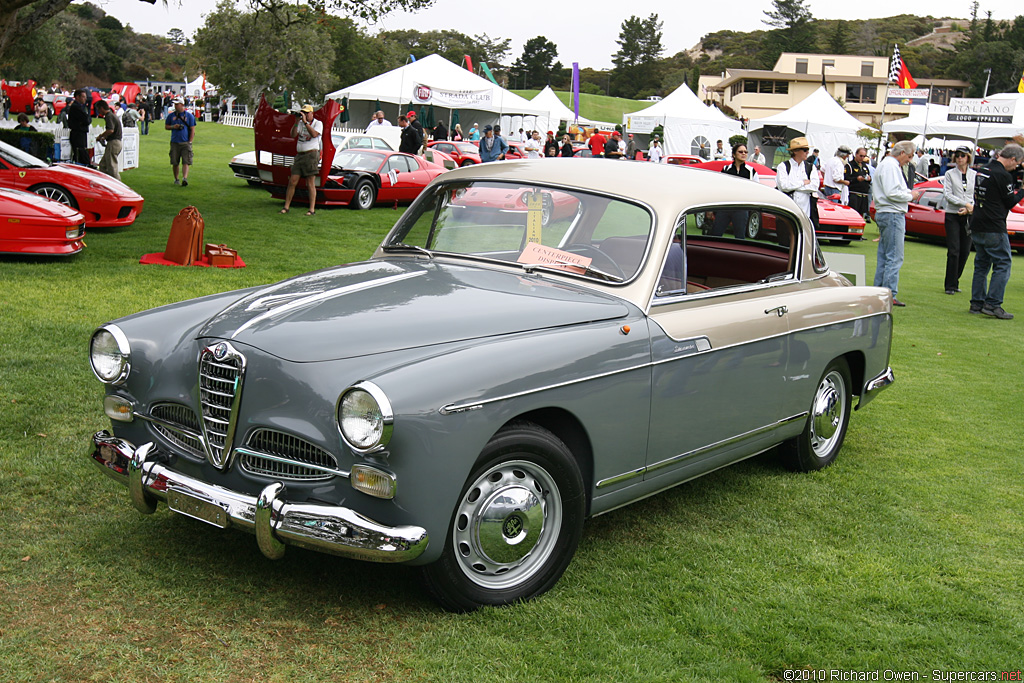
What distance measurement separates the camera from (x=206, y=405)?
3375mm

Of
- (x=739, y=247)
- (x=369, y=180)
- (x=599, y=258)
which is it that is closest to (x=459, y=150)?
(x=369, y=180)

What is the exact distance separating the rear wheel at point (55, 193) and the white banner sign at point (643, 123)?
3178cm

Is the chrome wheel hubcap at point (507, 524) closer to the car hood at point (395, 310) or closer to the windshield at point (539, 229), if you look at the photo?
the car hood at point (395, 310)

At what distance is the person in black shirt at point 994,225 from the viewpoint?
10.5 metres

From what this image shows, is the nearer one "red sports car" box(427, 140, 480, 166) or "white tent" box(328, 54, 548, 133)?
"red sports car" box(427, 140, 480, 166)

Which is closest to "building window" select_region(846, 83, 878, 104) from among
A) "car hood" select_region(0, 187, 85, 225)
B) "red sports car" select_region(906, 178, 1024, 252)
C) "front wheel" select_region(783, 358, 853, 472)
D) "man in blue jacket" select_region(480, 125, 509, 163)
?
"man in blue jacket" select_region(480, 125, 509, 163)

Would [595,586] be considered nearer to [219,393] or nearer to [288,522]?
[288,522]

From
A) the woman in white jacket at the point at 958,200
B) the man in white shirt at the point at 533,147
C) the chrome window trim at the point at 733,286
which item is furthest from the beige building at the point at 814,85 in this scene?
the chrome window trim at the point at 733,286

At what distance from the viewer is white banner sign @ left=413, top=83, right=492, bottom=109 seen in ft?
106

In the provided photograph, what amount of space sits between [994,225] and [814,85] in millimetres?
105431

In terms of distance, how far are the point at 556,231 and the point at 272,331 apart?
161cm

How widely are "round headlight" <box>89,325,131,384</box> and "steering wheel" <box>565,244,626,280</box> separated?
2.01 m

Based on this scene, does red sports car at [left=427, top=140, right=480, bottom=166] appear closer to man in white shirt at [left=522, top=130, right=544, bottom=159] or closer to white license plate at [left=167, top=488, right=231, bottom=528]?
man in white shirt at [left=522, top=130, right=544, bottom=159]

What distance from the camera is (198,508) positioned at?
10.6 feet
